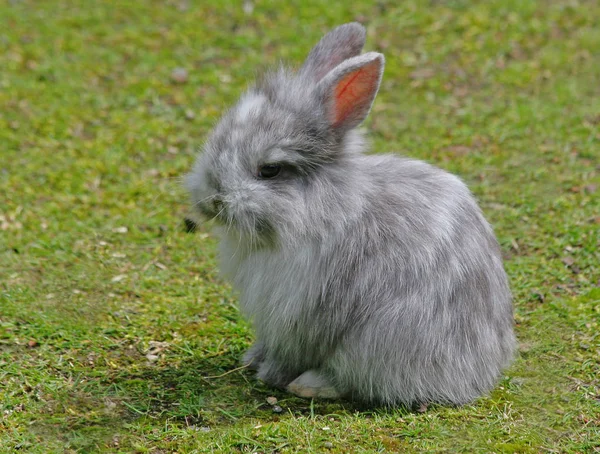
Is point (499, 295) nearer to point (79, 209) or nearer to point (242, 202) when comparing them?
point (242, 202)

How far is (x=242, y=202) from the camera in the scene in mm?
4426

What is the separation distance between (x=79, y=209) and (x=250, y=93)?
2.52 m

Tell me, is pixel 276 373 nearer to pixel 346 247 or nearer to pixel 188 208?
pixel 346 247

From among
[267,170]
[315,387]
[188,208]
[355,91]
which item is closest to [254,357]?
[315,387]

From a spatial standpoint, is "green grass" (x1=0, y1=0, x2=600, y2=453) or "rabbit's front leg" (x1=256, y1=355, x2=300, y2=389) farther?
"rabbit's front leg" (x1=256, y1=355, x2=300, y2=389)

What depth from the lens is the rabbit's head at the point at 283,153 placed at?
444cm

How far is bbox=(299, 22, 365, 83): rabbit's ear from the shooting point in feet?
16.1

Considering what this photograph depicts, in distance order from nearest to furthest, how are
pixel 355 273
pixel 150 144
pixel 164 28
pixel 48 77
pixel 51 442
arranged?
pixel 51 442 < pixel 355 273 < pixel 150 144 < pixel 48 77 < pixel 164 28

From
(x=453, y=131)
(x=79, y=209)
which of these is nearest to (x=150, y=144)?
(x=79, y=209)

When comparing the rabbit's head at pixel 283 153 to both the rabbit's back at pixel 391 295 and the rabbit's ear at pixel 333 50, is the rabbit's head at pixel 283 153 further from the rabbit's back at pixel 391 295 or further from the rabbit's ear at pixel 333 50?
the rabbit's ear at pixel 333 50

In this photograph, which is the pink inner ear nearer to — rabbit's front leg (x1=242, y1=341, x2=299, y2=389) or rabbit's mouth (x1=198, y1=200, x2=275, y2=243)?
rabbit's mouth (x1=198, y1=200, x2=275, y2=243)

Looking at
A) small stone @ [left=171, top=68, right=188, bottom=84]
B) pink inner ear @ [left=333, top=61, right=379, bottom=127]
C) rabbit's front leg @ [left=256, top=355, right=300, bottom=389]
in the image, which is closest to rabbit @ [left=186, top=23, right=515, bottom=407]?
pink inner ear @ [left=333, top=61, right=379, bottom=127]

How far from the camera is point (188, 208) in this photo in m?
5.23

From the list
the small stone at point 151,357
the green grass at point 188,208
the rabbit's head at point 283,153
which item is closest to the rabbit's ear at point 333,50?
the rabbit's head at point 283,153
